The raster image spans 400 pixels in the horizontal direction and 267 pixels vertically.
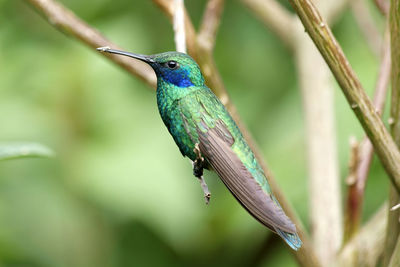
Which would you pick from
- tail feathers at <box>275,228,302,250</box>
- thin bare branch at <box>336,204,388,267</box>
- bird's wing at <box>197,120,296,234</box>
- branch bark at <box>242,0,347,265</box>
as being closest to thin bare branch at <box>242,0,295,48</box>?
branch bark at <box>242,0,347,265</box>

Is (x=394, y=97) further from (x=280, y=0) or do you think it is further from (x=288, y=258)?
(x=280, y=0)

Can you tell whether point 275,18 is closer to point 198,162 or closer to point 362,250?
point 362,250

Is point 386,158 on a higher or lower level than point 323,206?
higher

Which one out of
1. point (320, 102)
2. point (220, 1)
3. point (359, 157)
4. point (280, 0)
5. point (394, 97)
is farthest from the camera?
point (280, 0)

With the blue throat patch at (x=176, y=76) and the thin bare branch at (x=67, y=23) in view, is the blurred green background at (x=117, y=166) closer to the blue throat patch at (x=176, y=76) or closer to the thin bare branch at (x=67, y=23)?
the thin bare branch at (x=67, y=23)

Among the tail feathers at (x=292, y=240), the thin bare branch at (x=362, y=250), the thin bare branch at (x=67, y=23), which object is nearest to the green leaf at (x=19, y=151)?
the thin bare branch at (x=67, y=23)

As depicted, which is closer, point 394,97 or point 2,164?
point 394,97

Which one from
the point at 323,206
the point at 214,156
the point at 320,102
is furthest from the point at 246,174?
the point at 320,102
